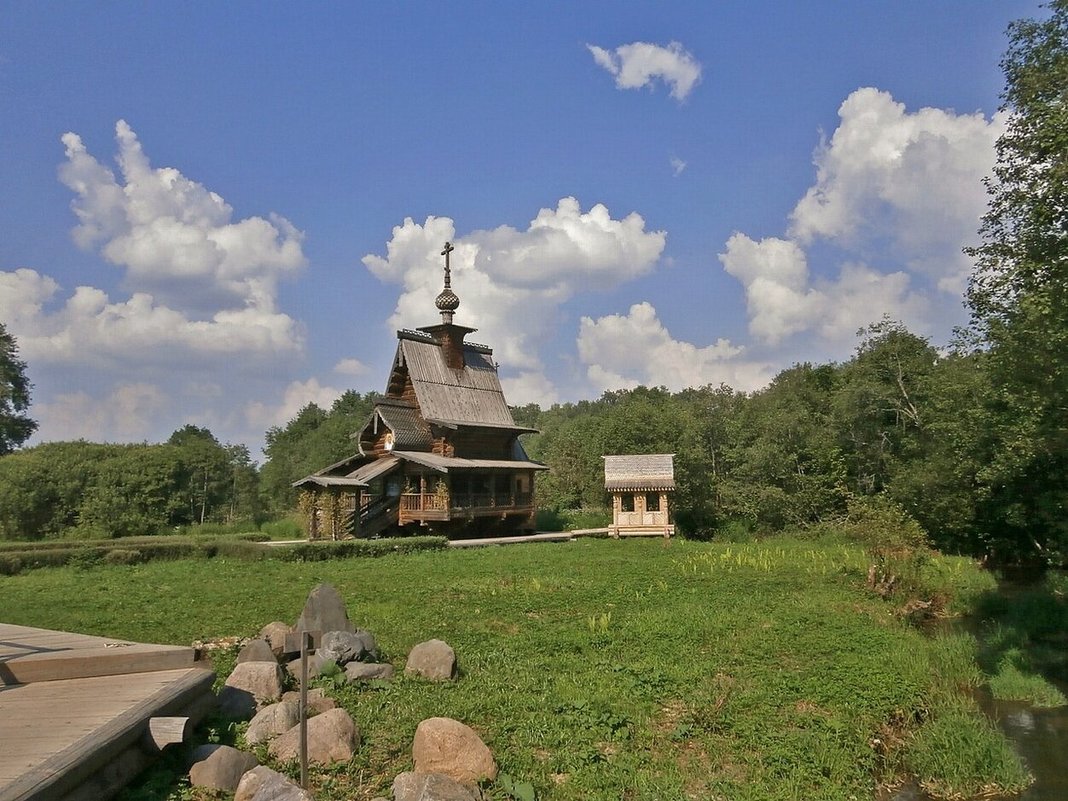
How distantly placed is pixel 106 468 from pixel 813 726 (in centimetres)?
3652

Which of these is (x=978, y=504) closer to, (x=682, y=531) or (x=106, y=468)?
(x=682, y=531)

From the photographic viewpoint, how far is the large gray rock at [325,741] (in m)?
7.12

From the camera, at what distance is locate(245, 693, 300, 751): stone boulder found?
7531 mm

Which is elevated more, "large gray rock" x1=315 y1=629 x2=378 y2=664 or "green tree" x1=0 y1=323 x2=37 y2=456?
"green tree" x1=0 y1=323 x2=37 y2=456

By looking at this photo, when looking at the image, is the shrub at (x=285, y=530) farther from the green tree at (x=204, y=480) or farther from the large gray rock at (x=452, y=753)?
the large gray rock at (x=452, y=753)

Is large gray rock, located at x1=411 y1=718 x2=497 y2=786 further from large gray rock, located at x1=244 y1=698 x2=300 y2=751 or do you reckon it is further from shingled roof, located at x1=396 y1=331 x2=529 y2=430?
shingled roof, located at x1=396 y1=331 x2=529 y2=430

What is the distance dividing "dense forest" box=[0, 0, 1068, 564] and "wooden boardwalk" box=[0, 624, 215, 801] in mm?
12369

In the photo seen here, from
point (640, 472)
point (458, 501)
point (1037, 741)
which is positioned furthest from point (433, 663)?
point (640, 472)

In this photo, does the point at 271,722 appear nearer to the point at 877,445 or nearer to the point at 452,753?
the point at 452,753

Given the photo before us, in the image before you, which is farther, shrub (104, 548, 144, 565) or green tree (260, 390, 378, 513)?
green tree (260, 390, 378, 513)

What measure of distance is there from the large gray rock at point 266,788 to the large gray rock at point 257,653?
2.81 m

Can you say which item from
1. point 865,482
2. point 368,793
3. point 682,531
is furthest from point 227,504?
point 368,793

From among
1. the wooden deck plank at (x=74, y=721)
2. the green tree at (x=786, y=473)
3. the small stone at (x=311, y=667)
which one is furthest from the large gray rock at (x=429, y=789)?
the green tree at (x=786, y=473)

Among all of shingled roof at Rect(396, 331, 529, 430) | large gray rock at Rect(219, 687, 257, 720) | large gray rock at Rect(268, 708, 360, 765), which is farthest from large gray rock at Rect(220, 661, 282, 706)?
shingled roof at Rect(396, 331, 529, 430)
